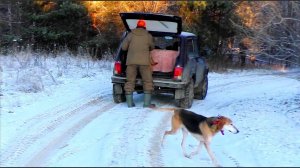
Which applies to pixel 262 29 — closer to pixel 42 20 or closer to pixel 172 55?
pixel 172 55

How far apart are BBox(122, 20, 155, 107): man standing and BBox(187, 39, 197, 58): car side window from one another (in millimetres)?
1188

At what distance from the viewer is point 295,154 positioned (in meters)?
8.42

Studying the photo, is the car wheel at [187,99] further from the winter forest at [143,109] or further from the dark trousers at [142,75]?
the dark trousers at [142,75]

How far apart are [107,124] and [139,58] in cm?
257

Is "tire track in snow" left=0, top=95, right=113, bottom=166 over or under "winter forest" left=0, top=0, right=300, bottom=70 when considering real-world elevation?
under

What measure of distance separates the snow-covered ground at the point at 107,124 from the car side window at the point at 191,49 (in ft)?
4.42

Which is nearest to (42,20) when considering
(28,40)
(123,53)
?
(28,40)

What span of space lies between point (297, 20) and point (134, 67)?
403 centimetres

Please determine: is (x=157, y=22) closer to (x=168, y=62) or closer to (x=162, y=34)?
(x=162, y=34)

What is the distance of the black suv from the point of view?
12.0 metres

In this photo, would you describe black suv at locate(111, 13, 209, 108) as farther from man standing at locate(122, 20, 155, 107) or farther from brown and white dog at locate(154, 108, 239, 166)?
brown and white dog at locate(154, 108, 239, 166)

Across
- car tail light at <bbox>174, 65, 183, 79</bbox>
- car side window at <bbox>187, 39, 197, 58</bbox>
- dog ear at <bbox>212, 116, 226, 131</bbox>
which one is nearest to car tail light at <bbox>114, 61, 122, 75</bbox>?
car tail light at <bbox>174, 65, 183, 79</bbox>

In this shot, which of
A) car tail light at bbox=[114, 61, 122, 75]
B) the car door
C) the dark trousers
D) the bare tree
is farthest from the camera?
the car door

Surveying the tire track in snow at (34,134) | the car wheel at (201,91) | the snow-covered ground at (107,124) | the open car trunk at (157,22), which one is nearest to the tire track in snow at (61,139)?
the snow-covered ground at (107,124)
